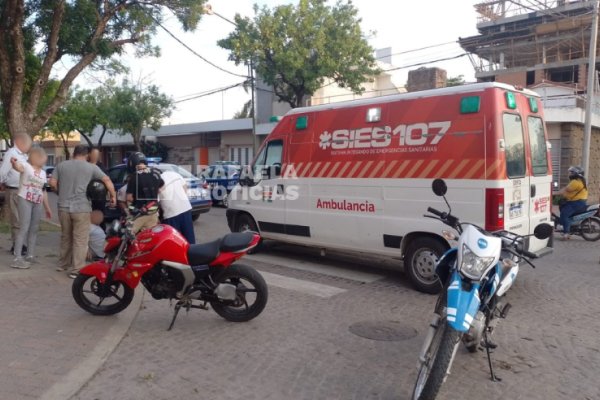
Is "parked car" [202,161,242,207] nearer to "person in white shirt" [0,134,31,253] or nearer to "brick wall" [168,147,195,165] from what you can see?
"person in white shirt" [0,134,31,253]

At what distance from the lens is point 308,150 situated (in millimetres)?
7715

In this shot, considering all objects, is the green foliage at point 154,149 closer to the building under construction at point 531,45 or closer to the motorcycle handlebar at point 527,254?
the building under construction at point 531,45

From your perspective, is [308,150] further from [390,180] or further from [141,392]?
[141,392]

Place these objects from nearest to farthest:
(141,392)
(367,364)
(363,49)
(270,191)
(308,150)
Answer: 1. (141,392)
2. (367,364)
3. (308,150)
4. (270,191)
5. (363,49)

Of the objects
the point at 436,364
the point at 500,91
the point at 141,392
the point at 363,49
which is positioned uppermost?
the point at 363,49

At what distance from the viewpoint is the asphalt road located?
372cm

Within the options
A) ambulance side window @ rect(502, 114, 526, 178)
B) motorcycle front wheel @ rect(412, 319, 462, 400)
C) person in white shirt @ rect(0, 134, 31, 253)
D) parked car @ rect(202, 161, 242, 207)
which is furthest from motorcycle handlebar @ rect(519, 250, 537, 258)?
parked car @ rect(202, 161, 242, 207)

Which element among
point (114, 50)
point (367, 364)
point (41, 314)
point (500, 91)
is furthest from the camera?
point (114, 50)

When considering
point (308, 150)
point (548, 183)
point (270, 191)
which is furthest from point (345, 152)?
point (548, 183)

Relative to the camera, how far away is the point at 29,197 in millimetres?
7008

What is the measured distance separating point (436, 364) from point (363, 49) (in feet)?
70.9

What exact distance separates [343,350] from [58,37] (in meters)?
9.21

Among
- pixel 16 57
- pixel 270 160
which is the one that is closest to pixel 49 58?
pixel 16 57

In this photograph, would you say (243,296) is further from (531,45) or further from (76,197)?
(531,45)
